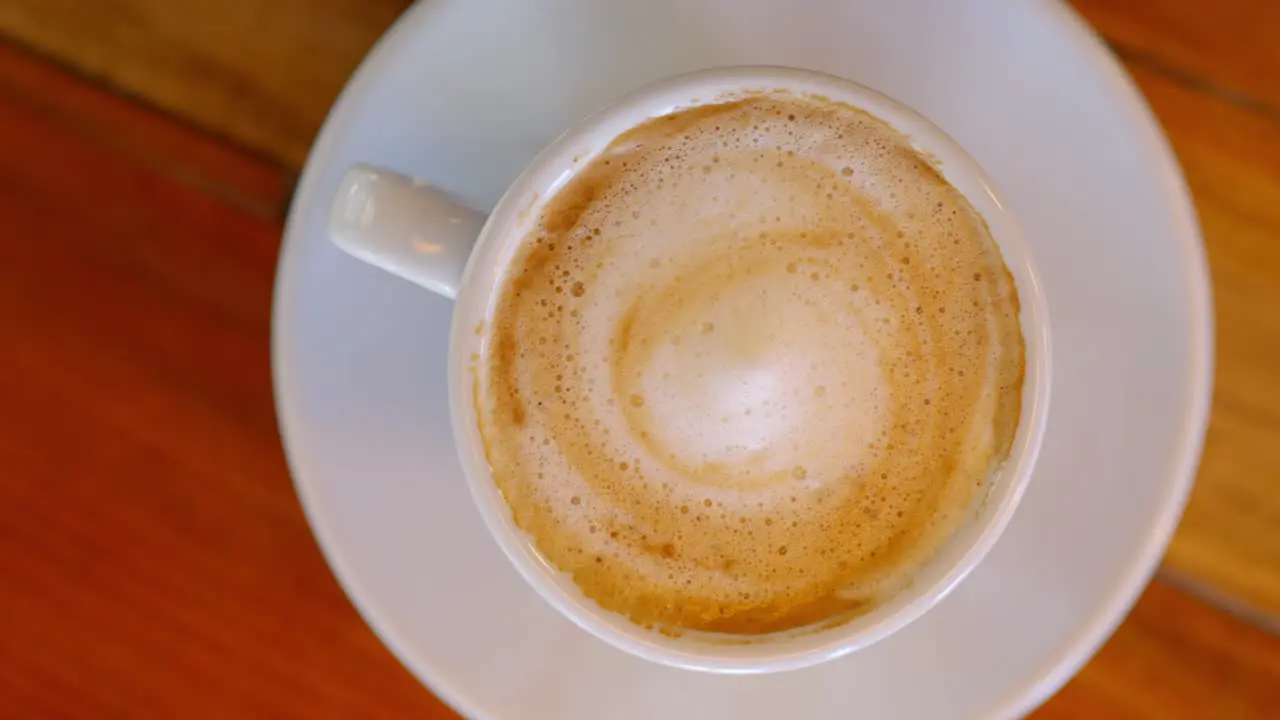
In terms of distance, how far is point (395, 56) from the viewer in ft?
2.73

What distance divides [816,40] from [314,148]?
422 mm

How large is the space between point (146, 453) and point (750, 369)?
650 mm

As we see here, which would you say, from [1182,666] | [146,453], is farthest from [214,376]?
[1182,666]

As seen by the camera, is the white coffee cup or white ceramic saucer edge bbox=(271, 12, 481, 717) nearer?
the white coffee cup

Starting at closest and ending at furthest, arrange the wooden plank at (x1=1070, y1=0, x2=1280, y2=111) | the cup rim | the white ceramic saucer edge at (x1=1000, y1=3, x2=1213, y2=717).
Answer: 1. the cup rim
2. the white ceramic saucer edge at (x1=1000, y1=3, x2=1213, y2=717)
3. the wooden plank at (x1=1070, y1=0, x2=1280, y2=111)

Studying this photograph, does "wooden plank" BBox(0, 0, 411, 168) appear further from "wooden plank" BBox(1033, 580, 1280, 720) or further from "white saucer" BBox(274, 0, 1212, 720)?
"wooden plank" BBox(1033, 580, 1280, 720)

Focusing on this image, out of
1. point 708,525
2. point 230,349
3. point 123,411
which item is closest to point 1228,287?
point 708,525

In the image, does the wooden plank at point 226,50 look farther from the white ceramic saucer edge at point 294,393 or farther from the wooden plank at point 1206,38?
the wooden plank at point 1206,38

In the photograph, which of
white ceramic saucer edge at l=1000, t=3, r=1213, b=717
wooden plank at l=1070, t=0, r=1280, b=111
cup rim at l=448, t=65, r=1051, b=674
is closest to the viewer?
cup rim at l=448, t=65, r=1051, b=674

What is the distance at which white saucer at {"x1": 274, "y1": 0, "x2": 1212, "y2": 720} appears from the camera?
825mm

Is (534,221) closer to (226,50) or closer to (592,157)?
(592,157)

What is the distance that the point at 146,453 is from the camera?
104 centimetres

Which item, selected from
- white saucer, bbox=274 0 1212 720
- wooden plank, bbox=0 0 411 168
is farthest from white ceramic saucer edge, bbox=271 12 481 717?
wooden plank, bbox=0 0 411 168

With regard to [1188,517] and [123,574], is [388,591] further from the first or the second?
[1188,517]
